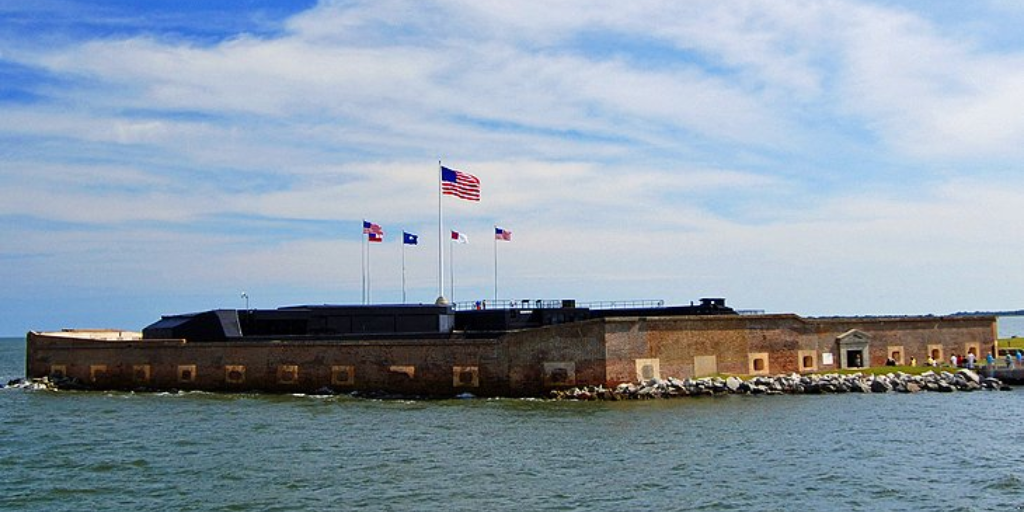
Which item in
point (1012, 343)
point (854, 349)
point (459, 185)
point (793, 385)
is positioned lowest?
point (793, 385)

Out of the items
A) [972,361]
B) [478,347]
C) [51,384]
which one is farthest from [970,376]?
[51,384]

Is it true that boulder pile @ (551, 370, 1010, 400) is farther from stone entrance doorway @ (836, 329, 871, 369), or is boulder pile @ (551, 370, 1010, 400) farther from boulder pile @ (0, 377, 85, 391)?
boulder pile @ (0, 377, 85, 391)

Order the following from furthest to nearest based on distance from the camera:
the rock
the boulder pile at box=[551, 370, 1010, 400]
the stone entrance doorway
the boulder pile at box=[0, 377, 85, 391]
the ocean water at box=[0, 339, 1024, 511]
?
the boulder pile at box=[0, 377, 85, 391]
the stone entrance doorway
the rock
the boulder pile at box=[551, 370, 1010, 400]
the ocean water at box=[0, 339, 1024, 511]

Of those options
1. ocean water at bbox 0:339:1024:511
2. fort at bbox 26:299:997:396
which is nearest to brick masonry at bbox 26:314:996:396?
fort at bbox 26:299:997:396

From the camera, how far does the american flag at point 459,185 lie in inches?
1861

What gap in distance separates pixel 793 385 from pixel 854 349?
659 cm

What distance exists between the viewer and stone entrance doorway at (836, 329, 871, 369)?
153 feet

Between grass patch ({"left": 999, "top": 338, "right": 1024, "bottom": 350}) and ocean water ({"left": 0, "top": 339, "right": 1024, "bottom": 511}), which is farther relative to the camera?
grass patch ({"left": 999, "top": 338, "right": 1024, "bottom": 350})

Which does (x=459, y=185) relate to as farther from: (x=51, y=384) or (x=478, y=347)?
(x=51, y=384)

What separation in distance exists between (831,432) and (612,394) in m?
10.6

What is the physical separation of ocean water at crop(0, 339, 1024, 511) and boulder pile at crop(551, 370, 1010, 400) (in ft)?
3.93

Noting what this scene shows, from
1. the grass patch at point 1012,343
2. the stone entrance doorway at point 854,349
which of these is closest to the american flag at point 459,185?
the stone entrance doorway at point 854,349

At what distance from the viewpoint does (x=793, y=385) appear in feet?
138

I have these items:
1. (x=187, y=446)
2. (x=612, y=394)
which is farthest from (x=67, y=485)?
(x=612, y=394)
